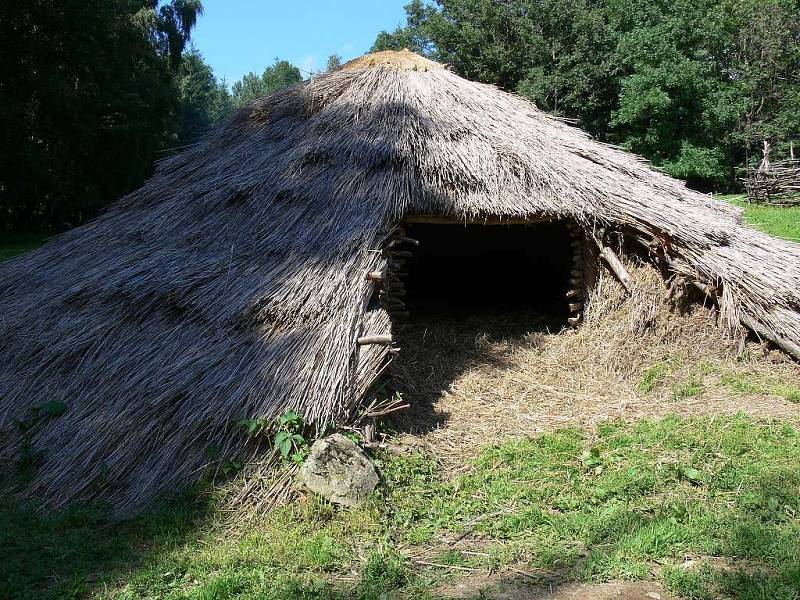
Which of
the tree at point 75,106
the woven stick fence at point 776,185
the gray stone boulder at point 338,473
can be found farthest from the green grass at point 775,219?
the tree at point 75,106

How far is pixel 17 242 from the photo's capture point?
58.1 ft

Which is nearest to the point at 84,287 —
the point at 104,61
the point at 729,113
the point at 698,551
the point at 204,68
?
the point at 698,551

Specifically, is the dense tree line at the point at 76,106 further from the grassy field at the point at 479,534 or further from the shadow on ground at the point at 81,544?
the grassy field at the point at 479,534

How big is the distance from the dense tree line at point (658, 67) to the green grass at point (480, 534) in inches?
813

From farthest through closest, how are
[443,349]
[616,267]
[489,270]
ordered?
[489,270] < [443,349] < [616,267]

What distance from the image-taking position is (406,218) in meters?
6.42

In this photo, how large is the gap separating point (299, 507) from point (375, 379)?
1207 millimetres

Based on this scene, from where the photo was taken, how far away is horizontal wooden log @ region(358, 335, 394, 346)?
507 centimetres

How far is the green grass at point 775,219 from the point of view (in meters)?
11.9

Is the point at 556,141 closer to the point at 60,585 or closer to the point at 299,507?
the point at 299,507

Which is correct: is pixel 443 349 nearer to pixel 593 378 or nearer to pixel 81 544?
pixel 593 378

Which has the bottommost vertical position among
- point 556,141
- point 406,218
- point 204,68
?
point 406,218

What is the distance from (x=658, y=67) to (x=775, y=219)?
10438 millimetres

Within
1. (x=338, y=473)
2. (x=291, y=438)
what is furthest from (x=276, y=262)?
(x=338, y=473)
